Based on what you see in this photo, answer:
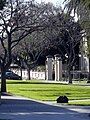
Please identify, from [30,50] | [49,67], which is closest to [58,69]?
[49,67]

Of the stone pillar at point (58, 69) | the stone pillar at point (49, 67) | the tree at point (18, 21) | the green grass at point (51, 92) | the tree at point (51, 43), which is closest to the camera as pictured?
the green grass at point (51, 92)

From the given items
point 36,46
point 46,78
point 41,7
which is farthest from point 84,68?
point 41,7

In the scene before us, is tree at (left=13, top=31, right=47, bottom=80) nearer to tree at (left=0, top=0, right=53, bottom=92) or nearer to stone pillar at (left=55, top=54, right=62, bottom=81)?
stone pillar at (left=55, top=54, right=62, bottom=81)

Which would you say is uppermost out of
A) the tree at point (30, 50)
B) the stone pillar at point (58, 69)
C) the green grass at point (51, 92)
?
the tree at point (30, 50)

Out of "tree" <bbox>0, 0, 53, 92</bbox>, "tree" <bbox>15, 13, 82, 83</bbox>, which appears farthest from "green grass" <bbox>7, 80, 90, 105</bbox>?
"tree" <bbox>15, 13, 82, 83</bbox>

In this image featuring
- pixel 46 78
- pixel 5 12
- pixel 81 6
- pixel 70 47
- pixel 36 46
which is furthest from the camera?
pixel 46 78

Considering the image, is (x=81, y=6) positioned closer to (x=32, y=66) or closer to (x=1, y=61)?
(x=1, y=61)

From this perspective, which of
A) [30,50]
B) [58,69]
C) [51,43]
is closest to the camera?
[51,43]

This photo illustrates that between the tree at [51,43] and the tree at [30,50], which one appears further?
the tree at [30,50]

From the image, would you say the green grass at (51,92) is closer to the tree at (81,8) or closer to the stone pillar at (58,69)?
the tree at (81,8)

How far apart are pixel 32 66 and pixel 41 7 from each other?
144 ft

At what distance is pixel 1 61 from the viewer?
4591cm

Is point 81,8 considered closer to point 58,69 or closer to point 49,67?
point 58,69

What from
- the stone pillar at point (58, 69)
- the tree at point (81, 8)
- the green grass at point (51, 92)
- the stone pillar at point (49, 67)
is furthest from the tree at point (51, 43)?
the tree at point (81, 8)
